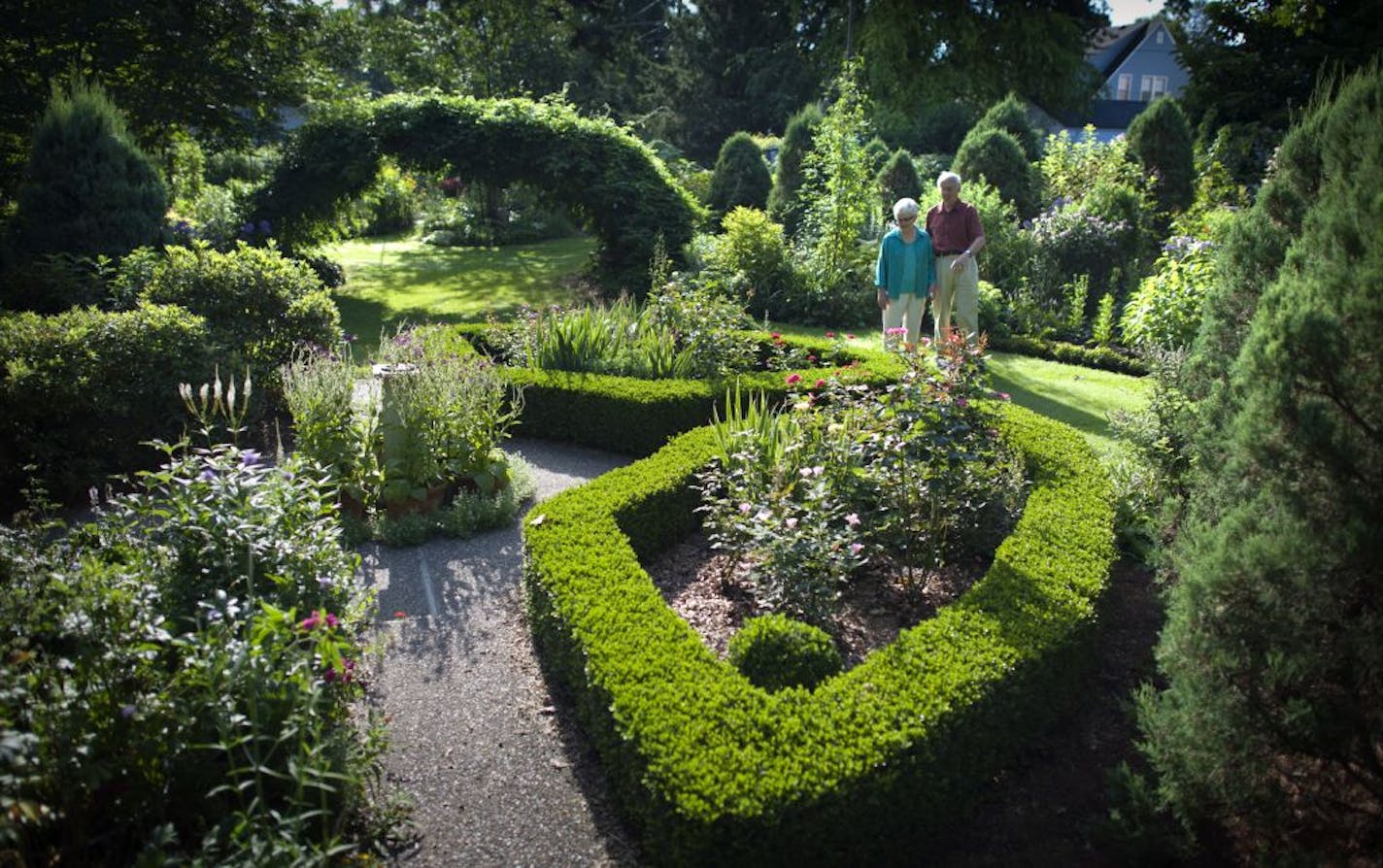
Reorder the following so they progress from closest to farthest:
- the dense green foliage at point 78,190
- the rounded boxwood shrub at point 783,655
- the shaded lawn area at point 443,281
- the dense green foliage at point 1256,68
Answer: the rounded boxwood shrub at point 783,655, the dense green foliage at point 78,190, the shaded lawn area at point 443,281, the dense green foliage at point 1256,68

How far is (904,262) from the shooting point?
845 centimetres

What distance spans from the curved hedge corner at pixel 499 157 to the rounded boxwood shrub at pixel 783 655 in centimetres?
964

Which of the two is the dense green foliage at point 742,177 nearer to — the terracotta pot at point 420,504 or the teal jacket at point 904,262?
the teal jacket at point 904,262

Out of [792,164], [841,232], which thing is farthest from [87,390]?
[792,164]

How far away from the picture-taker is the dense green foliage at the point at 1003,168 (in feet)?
51.3

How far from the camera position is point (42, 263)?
9508 mm

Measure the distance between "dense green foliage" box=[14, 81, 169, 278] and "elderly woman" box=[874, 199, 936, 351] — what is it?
8.59 meters

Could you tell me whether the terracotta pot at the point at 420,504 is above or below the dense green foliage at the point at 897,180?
below

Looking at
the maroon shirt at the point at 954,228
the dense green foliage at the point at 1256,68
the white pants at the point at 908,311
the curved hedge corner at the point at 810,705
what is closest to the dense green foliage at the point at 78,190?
the curved hedge corner at the point at 810,705

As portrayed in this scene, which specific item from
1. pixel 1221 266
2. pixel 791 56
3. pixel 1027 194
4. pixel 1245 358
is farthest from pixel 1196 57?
pixel 1245 358

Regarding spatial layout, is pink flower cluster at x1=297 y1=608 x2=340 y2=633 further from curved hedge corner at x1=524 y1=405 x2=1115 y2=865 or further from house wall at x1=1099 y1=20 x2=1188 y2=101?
house wall at x1=1099 y1=20 x2=1188 y2=101

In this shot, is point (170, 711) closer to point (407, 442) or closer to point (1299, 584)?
point (407, 442)

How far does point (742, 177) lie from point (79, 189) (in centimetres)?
1291

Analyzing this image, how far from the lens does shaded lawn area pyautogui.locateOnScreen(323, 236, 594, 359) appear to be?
43.5 ft
